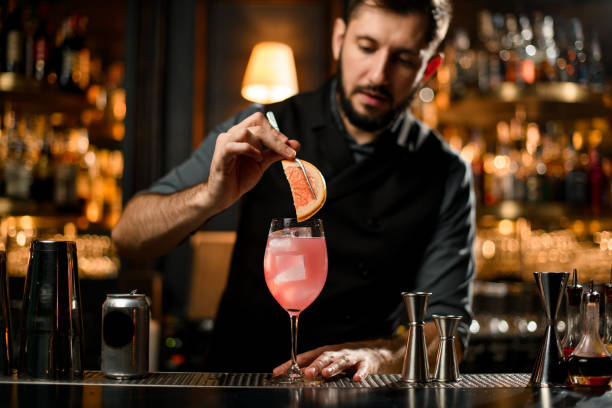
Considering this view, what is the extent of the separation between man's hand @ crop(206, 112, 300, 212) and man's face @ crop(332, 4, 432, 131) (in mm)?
462

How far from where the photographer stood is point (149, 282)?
3586 millimetres

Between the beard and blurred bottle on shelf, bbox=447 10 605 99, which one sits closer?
the beard

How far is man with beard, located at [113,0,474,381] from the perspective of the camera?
167 cm

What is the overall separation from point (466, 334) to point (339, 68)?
2.38ft

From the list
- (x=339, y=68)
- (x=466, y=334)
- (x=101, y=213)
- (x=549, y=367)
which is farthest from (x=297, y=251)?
(x=101, y=213)

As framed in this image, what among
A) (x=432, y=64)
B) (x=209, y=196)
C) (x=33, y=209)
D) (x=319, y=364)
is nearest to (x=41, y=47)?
(x=33, y=209)

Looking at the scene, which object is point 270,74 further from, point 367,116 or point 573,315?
point 573,315

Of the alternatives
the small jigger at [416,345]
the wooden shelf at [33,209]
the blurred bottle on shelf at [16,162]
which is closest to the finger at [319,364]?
the small jigger at [416,345]

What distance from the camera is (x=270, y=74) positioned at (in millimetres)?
3439

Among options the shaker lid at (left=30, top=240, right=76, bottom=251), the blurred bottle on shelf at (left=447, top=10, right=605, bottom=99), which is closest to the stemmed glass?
the shaker lid at (left=30, top=240, right=76, bottom=251)

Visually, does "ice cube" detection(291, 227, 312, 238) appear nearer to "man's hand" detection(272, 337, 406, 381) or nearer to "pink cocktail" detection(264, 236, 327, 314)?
"pink cocktail" detection(264, 236, 327, 314)

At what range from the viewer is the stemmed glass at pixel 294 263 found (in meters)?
1.14

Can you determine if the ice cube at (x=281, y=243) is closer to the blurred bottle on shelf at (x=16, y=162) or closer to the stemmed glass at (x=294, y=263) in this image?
the stemmed glass at (x=294, y=263)

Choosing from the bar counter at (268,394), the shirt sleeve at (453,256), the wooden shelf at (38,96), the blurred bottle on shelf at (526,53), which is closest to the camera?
the bar counter at (268,394)
